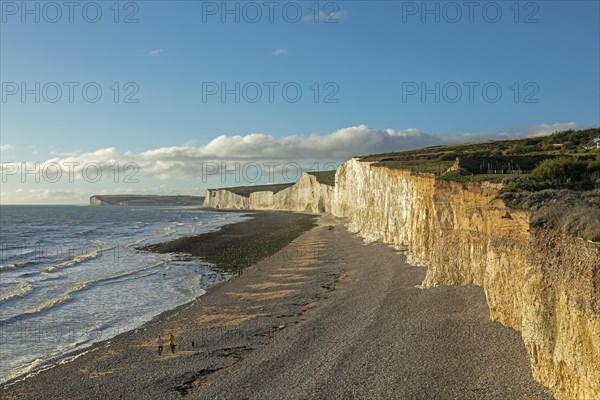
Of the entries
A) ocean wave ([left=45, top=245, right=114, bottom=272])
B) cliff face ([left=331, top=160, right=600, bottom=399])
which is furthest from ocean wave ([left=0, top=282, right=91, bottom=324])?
cliff face ([left=331, top=160, right=600, bottom=399])

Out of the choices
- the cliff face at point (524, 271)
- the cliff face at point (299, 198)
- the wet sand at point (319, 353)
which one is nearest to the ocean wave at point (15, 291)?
the wet sand at point (319, 353)

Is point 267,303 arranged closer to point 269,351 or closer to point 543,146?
point 269,351

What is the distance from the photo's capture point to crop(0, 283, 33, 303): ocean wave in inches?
1287

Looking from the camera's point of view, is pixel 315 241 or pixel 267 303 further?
pixel 315 241

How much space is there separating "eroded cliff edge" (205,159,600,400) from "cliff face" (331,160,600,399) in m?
0.03

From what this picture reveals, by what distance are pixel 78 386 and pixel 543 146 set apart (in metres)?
51.9

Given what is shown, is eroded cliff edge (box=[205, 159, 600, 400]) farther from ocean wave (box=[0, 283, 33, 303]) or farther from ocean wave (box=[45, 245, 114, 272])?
ocean wave (box=[45, 245, 114, 272])

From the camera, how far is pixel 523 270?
16859mm

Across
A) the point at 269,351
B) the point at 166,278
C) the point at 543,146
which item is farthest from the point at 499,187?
the point at 543,146

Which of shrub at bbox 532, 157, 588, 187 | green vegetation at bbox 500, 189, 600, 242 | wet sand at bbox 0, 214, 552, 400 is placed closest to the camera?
green vegetation at bbox 500, 189, 600, 242

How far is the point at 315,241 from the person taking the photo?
190 feet

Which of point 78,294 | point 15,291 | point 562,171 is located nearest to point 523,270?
point 562,171

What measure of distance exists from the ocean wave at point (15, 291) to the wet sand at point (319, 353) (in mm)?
13090

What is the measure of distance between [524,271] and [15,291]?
34341mm
